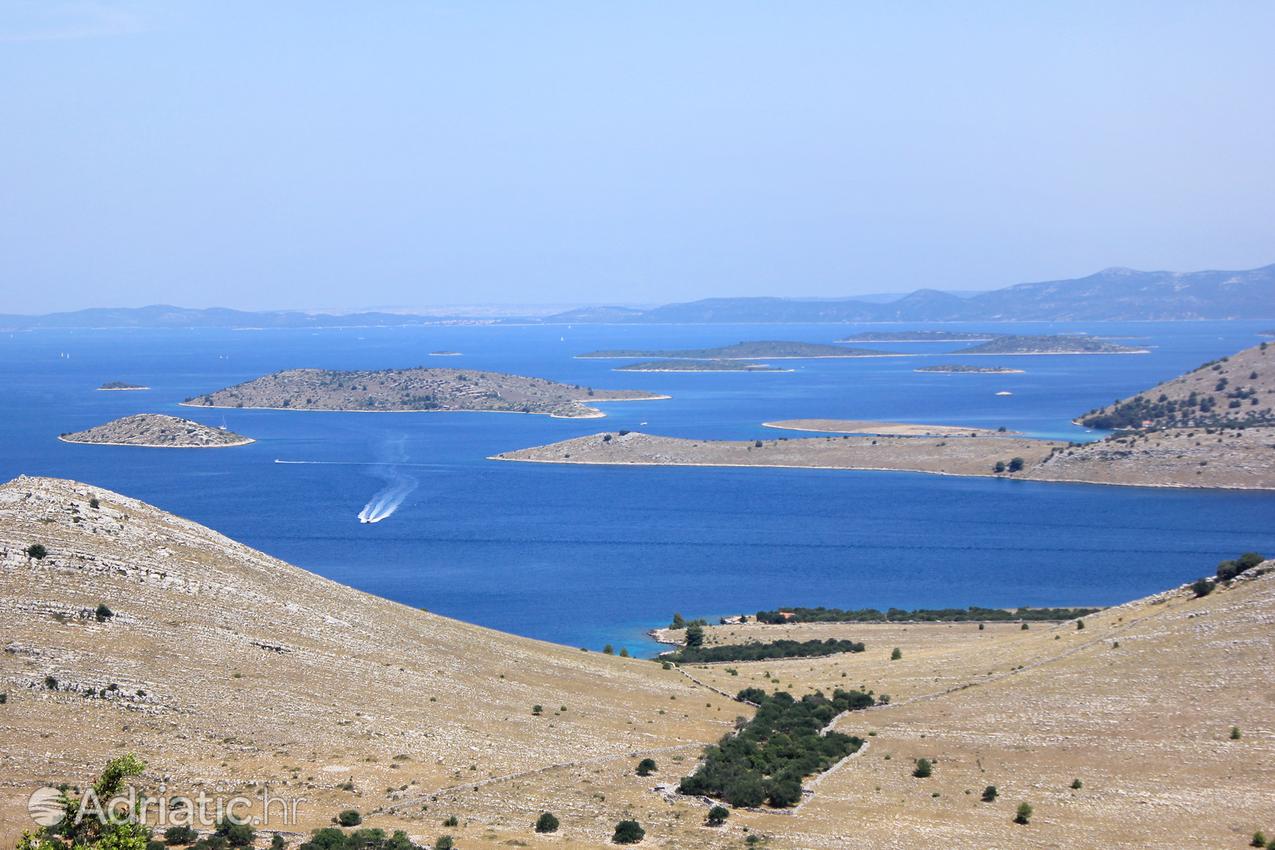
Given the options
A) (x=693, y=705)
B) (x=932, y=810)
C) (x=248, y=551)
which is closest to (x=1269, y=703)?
(x=932, y=810)

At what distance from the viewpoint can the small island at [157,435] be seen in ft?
509

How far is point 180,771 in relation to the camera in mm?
25969

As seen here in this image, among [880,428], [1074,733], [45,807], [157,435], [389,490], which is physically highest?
[45,807]

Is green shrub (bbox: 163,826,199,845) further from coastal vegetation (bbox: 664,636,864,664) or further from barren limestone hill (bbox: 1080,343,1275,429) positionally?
barren limestone hill (bbox: 1080,343,1275,429)

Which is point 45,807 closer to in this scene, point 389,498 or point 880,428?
point 389,498

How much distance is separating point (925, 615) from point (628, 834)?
3960 cm

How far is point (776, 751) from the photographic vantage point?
32.0 metres

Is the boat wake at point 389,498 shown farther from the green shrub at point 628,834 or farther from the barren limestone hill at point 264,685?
the green shrub at point 628,834

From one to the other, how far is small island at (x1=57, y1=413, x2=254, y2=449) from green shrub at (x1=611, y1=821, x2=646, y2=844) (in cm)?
13902

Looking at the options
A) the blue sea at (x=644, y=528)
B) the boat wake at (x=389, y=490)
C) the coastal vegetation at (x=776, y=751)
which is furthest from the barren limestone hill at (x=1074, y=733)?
the boat wake at (x=389, y=490)

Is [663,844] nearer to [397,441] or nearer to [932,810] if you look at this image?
[932,810]

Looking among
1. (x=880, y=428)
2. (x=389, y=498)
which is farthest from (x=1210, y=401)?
(x=389, y=498)

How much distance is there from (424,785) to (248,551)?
16523 mm

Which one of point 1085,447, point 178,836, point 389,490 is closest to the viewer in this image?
point 178,836
